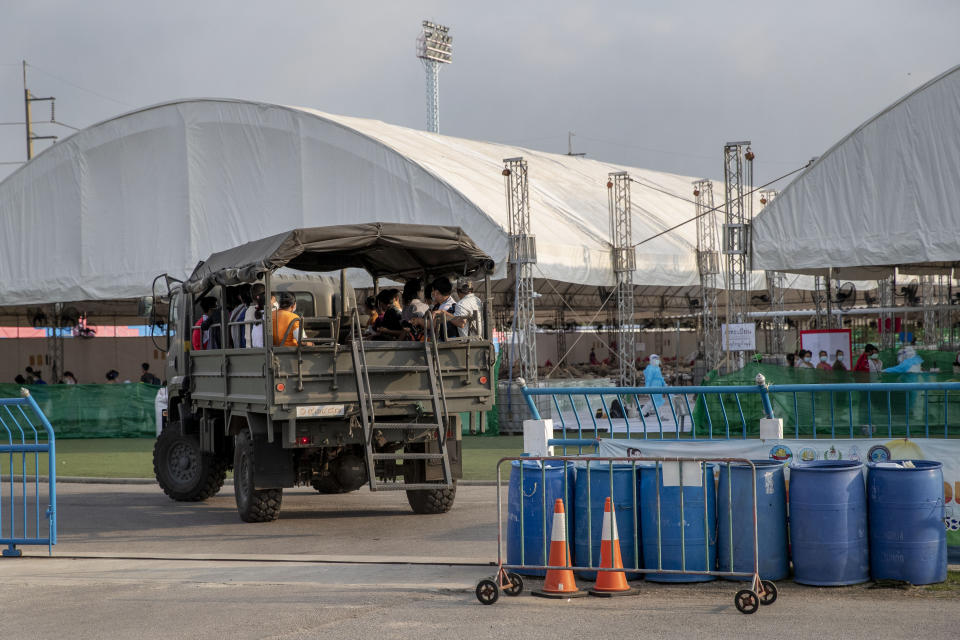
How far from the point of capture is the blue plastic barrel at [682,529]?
8.60 metres

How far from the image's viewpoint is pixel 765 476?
28.3 feet

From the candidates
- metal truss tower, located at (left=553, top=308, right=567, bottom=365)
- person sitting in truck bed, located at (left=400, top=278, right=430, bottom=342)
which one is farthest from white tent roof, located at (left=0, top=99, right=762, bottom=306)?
person sitting in truck bed, located at (left=400, top=278, right=430, bottom=342)

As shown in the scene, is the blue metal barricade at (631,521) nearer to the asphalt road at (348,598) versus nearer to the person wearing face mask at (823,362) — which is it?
the asphalt road at (348,598)

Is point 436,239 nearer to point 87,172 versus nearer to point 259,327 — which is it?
point 259,327

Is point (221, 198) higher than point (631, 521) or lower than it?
higher

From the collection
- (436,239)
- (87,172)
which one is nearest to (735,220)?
(87,172)

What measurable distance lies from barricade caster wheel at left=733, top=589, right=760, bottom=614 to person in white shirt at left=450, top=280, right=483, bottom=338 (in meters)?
6.10

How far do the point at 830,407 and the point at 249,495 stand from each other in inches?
446

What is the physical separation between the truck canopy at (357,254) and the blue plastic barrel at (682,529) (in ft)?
17.9

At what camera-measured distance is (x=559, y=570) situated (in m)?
8.40

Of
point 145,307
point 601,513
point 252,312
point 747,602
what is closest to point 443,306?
point 252,312

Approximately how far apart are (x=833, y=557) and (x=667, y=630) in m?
1.81

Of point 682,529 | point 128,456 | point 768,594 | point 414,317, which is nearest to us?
point 768,594

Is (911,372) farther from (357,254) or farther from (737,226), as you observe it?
(357,254)
